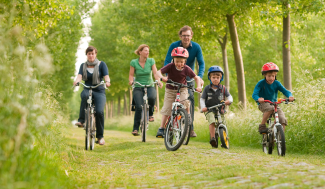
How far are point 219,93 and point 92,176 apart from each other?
4103 millimetres

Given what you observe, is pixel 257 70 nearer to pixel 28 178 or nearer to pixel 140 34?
pixel 140 34

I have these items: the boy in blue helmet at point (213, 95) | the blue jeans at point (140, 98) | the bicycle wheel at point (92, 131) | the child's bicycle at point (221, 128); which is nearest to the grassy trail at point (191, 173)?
the child's bicycle at point (221, 128)

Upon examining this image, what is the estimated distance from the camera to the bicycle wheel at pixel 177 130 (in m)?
6.18

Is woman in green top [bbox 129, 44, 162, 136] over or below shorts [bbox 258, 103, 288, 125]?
over

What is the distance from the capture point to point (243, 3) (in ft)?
40.9

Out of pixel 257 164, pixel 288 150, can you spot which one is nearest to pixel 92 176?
pixel 257 164

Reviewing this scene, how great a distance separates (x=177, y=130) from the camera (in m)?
6.44

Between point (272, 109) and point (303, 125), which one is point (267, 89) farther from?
point (303, 125)

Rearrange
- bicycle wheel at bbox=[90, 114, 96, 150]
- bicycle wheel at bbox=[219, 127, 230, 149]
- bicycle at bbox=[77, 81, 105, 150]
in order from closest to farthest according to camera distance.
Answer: bicycle wheel at bbox=[219, 127, 230, 149] < bicycle at bbox=[77, 81, 105, 150] < bicycle wheel at bbox=[90, 114, 96, 150]

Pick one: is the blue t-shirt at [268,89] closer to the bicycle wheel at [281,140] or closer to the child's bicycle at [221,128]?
the child's bicycle at [221,128]

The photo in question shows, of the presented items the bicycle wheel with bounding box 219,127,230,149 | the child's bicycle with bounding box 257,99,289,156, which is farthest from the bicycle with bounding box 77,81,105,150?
the child's bicycle with bounding box 257,99,289,156

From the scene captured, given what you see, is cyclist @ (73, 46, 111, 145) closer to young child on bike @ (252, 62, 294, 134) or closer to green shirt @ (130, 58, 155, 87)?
green shirt @ (130, 58, 155, 87)

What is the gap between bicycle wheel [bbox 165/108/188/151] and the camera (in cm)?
618

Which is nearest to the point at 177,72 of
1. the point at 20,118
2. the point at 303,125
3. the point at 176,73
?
the point at 176,73
